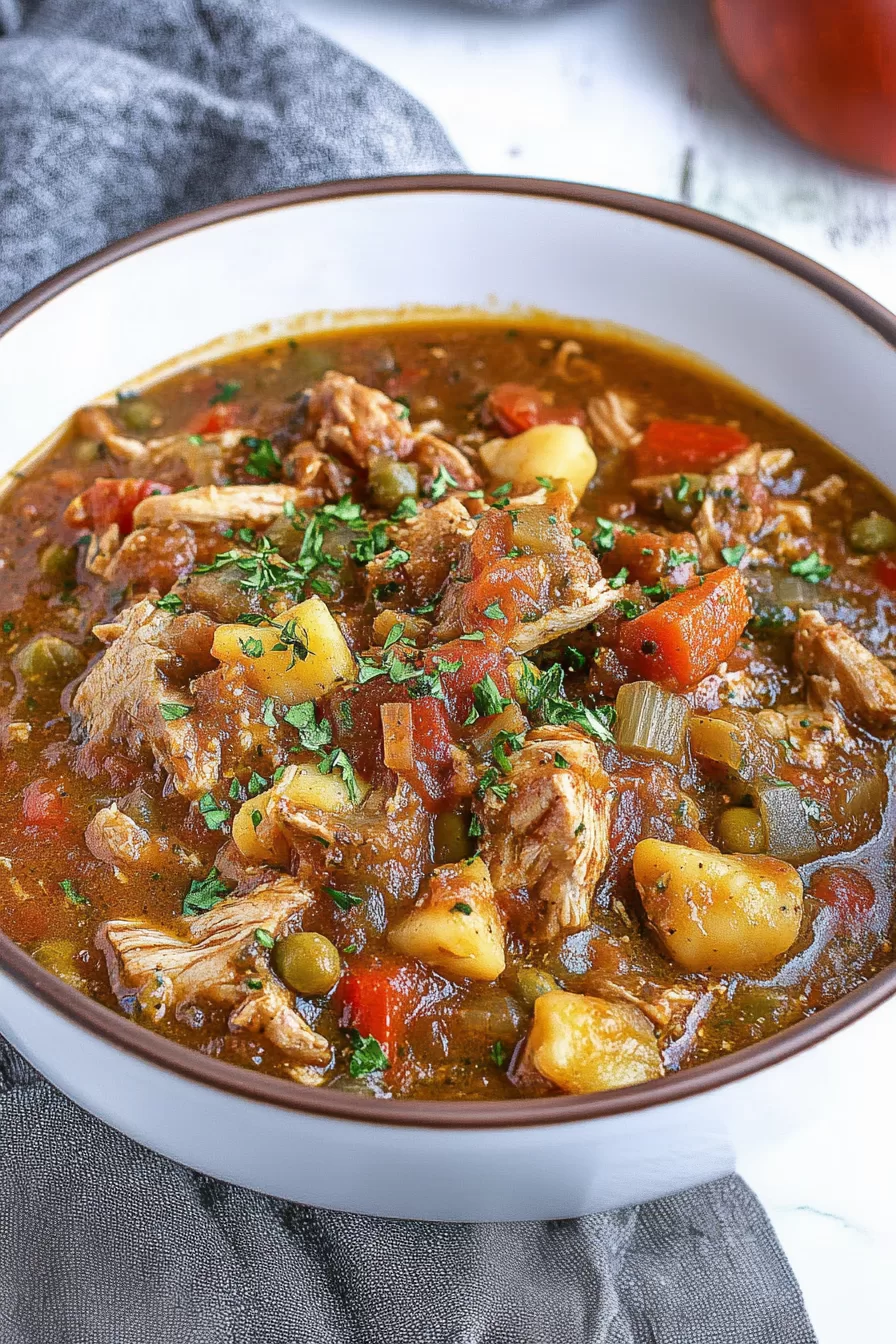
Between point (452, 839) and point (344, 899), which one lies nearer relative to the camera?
point (344, 899)

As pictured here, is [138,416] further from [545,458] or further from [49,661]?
[545,458]

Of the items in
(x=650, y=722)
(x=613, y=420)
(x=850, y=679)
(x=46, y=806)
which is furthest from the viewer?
(x=613, y=420)

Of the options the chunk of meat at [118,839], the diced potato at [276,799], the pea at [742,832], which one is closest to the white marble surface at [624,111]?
the pea at [742,832]

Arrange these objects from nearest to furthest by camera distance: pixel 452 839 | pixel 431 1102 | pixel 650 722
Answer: pixel 431 1102
pixel 452 839
pixel 650 722

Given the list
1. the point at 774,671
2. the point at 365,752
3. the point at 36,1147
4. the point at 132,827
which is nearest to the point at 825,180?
the point at 774,671

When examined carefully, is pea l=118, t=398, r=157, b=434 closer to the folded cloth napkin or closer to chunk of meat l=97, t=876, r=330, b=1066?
chunk of meat l=97, t=876, r=330, b=1066

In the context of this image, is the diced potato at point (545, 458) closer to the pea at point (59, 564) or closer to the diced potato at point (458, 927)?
the pea at point (59, 564)

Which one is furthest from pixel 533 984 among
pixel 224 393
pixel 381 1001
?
pixel 224 393
